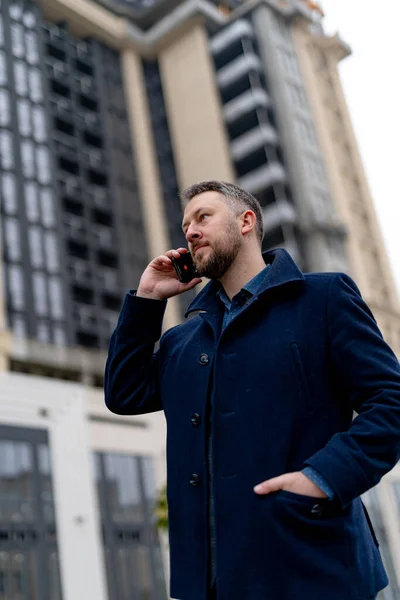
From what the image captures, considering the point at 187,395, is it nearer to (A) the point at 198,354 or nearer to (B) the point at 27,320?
(A) the point at 198,354

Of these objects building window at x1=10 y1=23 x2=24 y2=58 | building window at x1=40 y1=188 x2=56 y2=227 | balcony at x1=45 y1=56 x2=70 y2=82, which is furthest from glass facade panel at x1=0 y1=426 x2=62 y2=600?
balcony at x1=45 y1=56 x2=70 y2=82

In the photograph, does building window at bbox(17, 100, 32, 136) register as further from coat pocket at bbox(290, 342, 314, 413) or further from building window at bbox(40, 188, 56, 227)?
coat pocket at bbox(290, 342, 314, 413)

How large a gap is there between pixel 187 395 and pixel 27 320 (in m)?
40.0

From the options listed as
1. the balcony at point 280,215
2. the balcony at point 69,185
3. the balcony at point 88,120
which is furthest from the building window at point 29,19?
the balcony at point 280,215

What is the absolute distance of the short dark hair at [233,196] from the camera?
9.19 ft

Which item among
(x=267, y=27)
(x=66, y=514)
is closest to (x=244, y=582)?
(x=66, y=514)

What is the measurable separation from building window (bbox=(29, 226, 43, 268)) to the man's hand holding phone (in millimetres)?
41595

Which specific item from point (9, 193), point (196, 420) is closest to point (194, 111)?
point (9, 193)

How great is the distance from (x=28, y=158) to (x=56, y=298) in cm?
947

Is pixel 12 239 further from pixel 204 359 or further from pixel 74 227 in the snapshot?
pixel 204 359

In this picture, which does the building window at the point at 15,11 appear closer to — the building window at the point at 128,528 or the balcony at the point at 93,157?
the balcony at the point at 93,157

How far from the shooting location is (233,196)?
2820mm

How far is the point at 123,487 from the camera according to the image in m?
36.8

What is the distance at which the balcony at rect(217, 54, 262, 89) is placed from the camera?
55.5 metres
